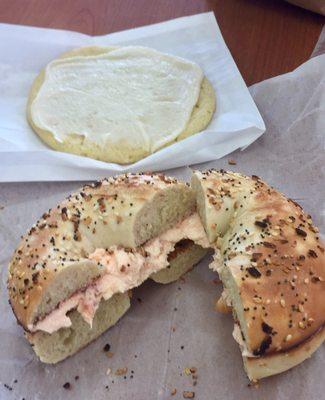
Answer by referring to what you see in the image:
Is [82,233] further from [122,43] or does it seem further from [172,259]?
[122,43]

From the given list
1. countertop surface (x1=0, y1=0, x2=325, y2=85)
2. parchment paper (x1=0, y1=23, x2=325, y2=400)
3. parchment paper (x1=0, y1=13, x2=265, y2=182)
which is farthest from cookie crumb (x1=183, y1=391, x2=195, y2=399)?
countertop surface (x1=0, y1=0, x2=325, y2=85)

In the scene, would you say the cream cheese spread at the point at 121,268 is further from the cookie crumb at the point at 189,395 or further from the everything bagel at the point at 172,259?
the cookie crumb at the point at 189,395

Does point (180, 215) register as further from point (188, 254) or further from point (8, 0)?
point (8, 0)

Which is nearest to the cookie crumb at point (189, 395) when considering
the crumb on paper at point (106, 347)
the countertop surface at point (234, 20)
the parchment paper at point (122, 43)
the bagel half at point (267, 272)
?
the bagel half at point (267, 272)

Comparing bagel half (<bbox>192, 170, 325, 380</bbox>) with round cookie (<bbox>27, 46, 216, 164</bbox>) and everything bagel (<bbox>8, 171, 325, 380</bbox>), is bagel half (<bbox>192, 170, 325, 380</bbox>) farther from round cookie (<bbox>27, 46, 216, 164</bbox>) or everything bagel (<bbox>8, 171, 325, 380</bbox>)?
round cookie (<bbox>27, 46, 216, 164</bbox>)

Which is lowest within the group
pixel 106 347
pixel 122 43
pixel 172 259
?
pixel 106 347

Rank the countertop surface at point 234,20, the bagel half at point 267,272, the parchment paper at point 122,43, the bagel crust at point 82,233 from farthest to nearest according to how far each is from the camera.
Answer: the countertop surface at point 234,20, the parchment paper at point 122,43, the bagel crust at point 82,233, the bagel half at point 267,272

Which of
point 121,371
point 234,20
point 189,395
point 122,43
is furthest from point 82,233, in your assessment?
point 234,20
